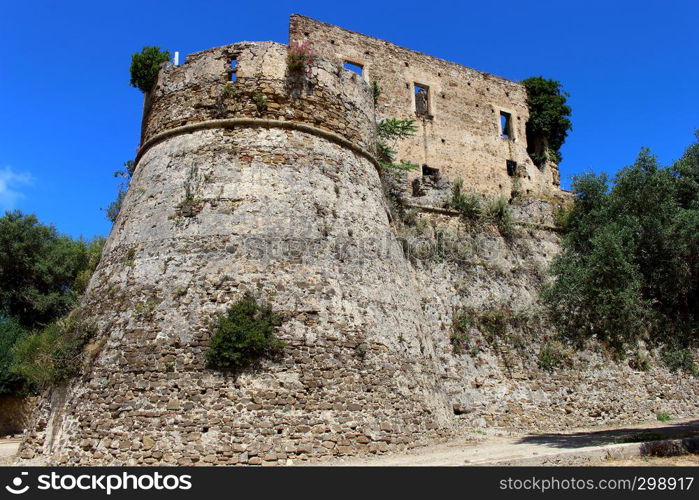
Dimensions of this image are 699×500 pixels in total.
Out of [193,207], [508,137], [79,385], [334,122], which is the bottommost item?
[79,385]

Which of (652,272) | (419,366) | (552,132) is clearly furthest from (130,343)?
(552,132)

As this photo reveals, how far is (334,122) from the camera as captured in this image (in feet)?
39.4

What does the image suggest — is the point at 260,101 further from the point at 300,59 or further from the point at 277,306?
the point at 277,306

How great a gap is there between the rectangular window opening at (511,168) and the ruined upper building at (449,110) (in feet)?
0.13

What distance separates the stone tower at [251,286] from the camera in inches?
345

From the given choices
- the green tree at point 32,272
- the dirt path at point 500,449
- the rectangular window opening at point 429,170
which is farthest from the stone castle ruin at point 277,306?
the green tree at point 32,272

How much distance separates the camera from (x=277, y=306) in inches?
382

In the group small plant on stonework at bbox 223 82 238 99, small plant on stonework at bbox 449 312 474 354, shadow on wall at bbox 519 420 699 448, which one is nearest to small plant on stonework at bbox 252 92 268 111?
small plant on stonework at bbox 223 82 238 99

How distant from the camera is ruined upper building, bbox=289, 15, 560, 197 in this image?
21641 mm

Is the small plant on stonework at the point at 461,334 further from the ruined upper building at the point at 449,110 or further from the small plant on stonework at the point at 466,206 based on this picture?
the ruined upper building at the point at 449,110

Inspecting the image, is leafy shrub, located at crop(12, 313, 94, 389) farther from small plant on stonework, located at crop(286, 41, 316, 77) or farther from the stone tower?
small plant on stonework, located at crop(286, 41, 316, 77)

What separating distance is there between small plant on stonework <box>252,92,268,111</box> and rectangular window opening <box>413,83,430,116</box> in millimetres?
12043
